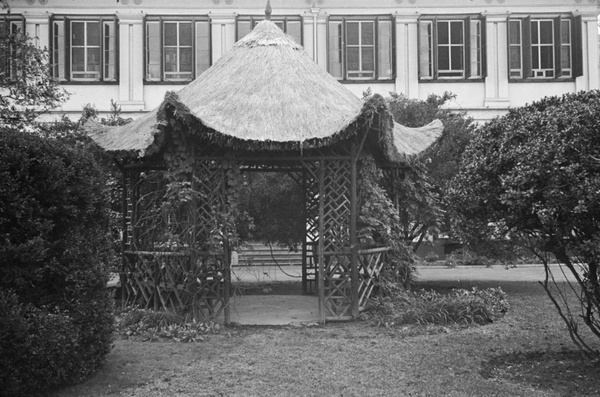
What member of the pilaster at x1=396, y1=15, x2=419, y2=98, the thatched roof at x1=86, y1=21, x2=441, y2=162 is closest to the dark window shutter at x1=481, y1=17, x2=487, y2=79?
the pilaster at x1=396, y1=15, x2=419, y2=98

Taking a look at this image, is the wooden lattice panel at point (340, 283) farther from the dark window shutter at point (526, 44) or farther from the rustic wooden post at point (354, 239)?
the dark window shutter at point (526, 44)

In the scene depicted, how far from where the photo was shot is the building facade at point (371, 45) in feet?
89.8

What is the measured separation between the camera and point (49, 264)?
6.68 m

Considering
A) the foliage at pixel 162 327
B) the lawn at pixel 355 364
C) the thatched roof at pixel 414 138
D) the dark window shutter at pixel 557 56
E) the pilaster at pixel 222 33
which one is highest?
the pilaster at pixel 222 33

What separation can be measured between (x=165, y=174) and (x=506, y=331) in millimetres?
5956

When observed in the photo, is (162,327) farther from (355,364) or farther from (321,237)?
(355,364)

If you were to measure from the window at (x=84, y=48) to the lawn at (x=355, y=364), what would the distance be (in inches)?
778

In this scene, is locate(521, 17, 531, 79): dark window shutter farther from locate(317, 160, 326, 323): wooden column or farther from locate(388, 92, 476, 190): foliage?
locate(317, 160, 326, 323): wooden column

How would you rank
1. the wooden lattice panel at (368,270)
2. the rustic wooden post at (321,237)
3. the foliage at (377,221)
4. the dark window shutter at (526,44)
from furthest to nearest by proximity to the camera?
the dark window shutter at (526,44)
the wooden lattice panel at (368,270)
the foliage at (377,221)
the rustic wooden post at (321,237)

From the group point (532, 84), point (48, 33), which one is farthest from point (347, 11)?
point (48, 33)

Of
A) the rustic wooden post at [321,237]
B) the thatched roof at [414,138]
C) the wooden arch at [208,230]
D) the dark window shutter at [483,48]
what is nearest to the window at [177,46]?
the dark window shutter at [483,48]

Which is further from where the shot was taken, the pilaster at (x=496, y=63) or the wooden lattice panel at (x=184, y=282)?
the pilaster at (x=496, y=63)

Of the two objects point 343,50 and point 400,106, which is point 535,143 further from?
point 343,50

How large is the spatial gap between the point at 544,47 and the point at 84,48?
759 inches
